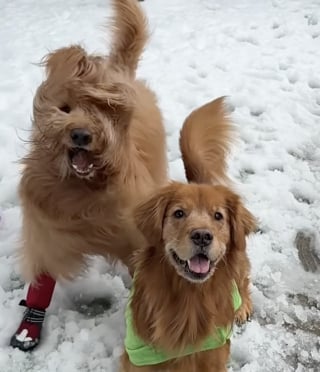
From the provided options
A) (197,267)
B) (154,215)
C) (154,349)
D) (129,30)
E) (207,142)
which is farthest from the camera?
(129,30)

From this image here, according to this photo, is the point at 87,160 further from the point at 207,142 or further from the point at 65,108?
the point at 207,142

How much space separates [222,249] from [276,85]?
128 inches

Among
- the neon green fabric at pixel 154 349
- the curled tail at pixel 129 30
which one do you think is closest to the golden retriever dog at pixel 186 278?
the neon green fabric at pixel 154 349

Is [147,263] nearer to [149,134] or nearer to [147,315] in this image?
[147,315]

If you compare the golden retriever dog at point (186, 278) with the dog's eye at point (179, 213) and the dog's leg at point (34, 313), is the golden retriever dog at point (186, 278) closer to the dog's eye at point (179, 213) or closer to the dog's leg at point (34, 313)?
the dog's eye at point (179, 213)

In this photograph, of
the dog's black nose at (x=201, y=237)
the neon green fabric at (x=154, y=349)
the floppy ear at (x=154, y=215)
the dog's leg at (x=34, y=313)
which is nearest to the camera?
the dog's black nose at (x=201, y=237)

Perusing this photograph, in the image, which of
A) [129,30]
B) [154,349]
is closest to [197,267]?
[154,349]

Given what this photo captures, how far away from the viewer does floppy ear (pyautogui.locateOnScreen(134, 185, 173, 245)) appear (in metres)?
2.60

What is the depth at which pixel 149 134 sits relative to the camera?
11.2 feet

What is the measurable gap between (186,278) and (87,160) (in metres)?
0.66

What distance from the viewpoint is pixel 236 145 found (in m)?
4.15

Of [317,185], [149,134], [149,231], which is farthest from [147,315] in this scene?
[317,185]

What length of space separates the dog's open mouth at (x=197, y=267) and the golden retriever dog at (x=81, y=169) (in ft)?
1.63

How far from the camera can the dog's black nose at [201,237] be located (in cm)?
238
